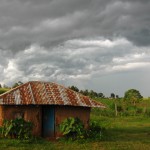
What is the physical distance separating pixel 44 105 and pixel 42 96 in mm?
1028

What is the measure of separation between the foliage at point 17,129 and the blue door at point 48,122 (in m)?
2.39

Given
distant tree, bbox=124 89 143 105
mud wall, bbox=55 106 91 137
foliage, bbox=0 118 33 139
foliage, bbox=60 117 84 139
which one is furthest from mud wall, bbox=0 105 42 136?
distant tree, bbox=124 89 143 105

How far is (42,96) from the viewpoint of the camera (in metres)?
22.8

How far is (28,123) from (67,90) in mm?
4612

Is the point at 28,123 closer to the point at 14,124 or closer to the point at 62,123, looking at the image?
the point at 14,124

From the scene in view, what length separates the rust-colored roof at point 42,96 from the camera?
858 inches

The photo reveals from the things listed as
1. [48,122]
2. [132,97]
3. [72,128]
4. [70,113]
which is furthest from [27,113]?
[132,97]

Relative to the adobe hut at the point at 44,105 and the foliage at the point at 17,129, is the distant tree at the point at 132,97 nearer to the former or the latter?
the adobe hut at the point at 44,105

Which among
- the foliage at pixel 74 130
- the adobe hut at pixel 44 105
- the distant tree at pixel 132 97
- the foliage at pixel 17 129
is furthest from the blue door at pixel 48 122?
the distant tree at pixel 132 97

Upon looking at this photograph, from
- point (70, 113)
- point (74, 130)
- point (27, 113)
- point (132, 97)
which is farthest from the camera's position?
point (132, 97)

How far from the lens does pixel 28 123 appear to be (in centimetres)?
2109

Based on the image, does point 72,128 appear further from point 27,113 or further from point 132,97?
point 132,97

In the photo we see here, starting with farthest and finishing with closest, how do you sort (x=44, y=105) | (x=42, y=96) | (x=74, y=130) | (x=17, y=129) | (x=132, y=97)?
(x=132, y=97) → (x=44, y=105) → (x=42, y=96) → (x=74, y=130) → (x=17, y=129)

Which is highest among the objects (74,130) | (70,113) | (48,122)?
(70,113)
